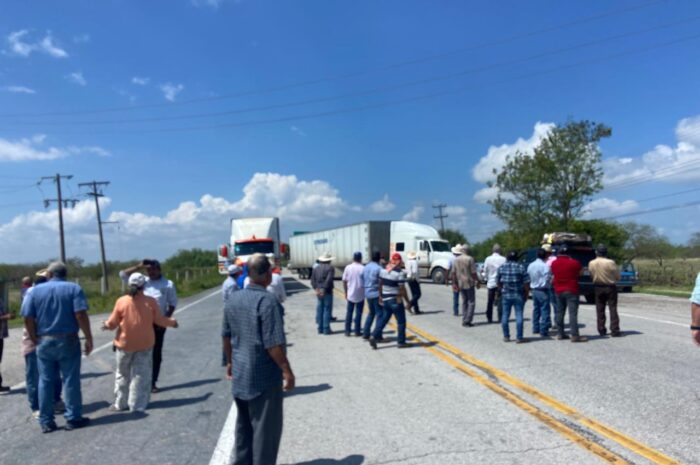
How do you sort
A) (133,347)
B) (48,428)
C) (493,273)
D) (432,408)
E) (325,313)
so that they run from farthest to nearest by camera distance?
(493,273)
(325,313)
(133,347)
(432,408)
(48,428)

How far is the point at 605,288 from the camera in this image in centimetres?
1094

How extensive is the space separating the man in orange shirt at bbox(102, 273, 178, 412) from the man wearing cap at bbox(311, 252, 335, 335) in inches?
245

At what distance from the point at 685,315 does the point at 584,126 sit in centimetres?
2406

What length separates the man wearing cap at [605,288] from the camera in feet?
35.7

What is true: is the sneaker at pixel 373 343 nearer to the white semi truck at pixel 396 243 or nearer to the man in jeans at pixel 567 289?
the man in jeans at pixel 567 289

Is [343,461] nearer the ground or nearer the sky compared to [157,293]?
nearer the ground

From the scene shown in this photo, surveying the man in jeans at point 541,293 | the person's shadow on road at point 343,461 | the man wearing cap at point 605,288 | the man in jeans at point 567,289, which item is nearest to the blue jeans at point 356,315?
the man in jeans at point 541,293

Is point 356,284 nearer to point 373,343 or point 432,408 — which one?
point 373,343

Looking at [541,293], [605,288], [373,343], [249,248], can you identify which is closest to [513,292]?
[541,293]

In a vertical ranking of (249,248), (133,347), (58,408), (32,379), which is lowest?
(58,408)

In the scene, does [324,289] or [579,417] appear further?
[324,289]

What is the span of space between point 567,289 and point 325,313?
210 inches

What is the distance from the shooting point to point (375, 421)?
598cm

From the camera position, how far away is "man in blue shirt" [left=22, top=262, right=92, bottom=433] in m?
6.23
